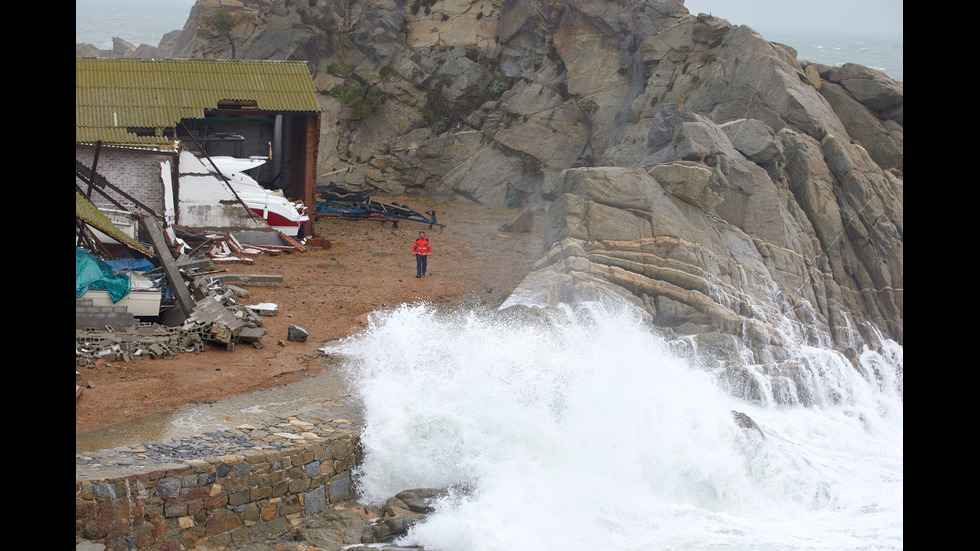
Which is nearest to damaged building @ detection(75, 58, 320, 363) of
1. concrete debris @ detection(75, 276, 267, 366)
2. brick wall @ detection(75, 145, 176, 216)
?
brick wall @ detection(75, 145, 176, 216)

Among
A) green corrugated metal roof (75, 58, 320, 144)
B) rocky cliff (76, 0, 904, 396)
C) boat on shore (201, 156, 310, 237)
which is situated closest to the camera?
rocky cliff (76, 0, 904, 396)

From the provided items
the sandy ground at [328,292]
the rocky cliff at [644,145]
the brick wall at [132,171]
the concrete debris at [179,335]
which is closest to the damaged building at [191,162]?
the brick wall at [132,171]

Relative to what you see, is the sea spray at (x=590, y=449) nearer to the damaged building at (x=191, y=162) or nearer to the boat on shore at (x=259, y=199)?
the damaged building at (x=191, y=162)

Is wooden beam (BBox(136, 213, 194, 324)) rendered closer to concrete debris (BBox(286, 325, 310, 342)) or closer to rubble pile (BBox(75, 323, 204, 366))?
rubble pile (BBox(75, 323, 204, 366))

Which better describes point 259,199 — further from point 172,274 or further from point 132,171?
point 172,274

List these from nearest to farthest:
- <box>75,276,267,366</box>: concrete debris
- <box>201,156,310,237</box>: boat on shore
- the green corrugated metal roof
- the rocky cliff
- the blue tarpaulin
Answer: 1. <box>75,276,267,366</box>: concrete debris
2. the blue tarpaulin
3. the rocky cliff
4. the green corrugated metal roof
5. <box>201,156,310,237</box>: boat on shore

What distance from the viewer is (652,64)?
2716 centimetres

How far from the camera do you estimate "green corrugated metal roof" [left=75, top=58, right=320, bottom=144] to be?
21.5 m

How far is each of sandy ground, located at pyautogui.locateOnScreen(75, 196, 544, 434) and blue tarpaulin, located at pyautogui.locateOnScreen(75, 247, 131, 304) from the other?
1740 millimetres

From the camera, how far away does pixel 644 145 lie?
25062mm

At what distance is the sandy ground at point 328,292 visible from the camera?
11.9m

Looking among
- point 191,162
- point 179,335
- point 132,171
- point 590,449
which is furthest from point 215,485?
point 191,162

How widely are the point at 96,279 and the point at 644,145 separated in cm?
1633

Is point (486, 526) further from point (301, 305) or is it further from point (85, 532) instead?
point (301, 305)
